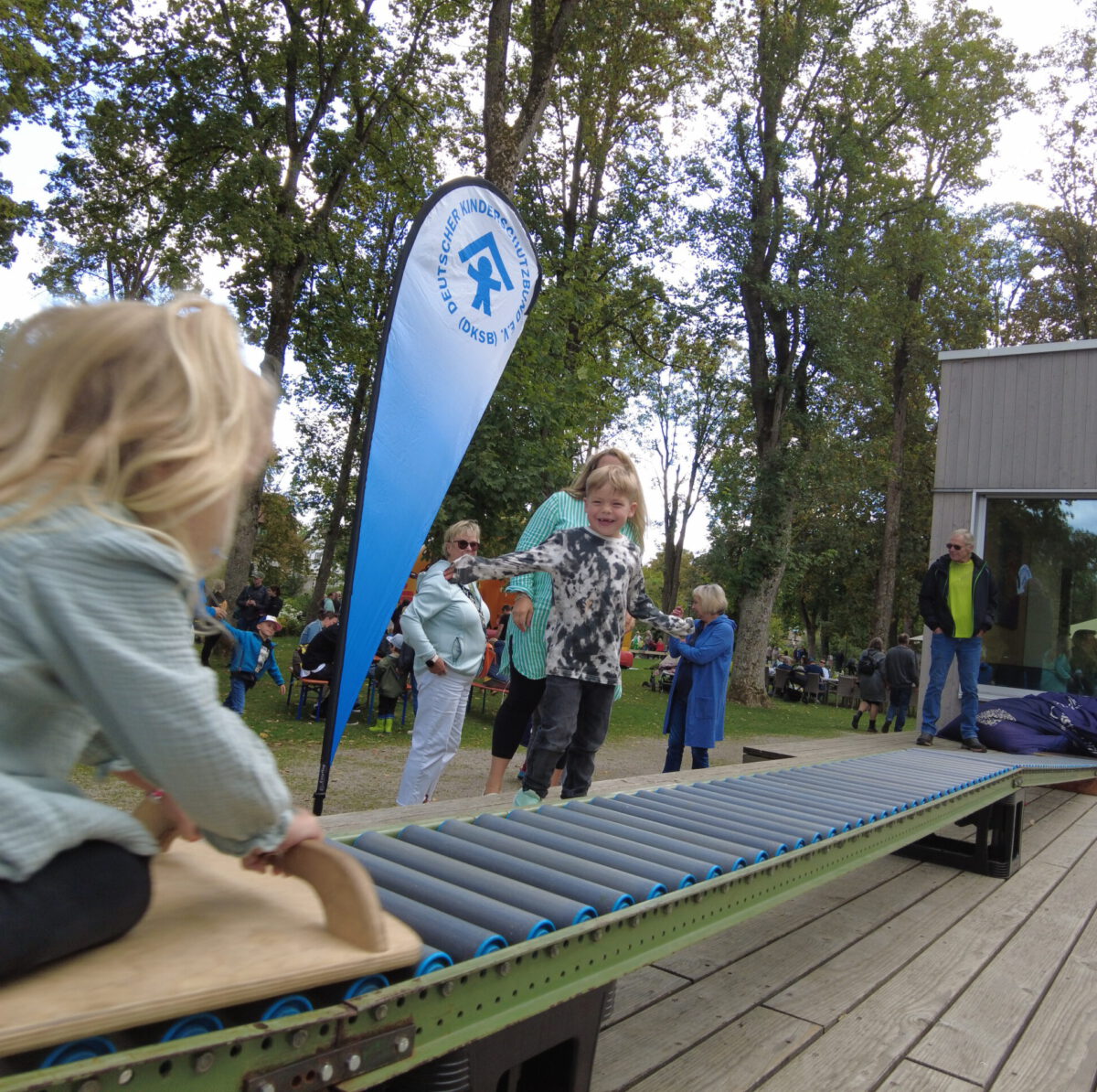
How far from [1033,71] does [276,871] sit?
3000 centimetres

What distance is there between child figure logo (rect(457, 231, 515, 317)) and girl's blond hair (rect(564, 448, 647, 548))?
1.47 metres

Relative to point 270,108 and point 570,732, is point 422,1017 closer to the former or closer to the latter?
point 570,732

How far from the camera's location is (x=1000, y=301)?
31016 mm

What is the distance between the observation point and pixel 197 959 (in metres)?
1.36

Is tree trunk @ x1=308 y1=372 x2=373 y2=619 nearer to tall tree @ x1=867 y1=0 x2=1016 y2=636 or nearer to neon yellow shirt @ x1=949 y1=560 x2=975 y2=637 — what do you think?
tall tree @ x1=867 y1=0 x2=1016 y2=636

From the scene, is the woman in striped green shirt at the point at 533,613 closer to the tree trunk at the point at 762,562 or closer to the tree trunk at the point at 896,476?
the tree trunk at the point at 762,562

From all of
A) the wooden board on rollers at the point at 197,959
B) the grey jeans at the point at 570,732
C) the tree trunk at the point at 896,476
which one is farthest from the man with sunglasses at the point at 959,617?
the tree trunk at the point at 896,476

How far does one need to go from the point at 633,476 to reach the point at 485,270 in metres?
2.02

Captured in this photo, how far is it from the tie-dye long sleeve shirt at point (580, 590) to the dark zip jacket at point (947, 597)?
495 centimetres

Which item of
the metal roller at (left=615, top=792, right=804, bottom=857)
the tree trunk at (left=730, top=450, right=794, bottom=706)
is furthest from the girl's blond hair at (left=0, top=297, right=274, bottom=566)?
the tree trunk at (left=730, top=450, right=794, bottom=706)

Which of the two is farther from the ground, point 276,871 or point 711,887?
point 276,871

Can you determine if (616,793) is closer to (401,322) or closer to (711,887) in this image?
(711,887)

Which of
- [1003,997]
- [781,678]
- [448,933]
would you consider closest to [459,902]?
[448,933]

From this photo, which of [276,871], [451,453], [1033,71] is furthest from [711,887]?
[1033,71]
